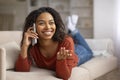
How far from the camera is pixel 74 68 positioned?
1.64 metres

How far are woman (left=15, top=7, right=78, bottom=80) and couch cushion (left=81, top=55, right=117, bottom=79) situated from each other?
376mm

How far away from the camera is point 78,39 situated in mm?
2184

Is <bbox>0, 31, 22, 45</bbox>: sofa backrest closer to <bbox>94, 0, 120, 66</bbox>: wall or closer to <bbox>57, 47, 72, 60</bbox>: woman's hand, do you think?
<bbox>57, 47, 72, 60</bbox>: woman's hand

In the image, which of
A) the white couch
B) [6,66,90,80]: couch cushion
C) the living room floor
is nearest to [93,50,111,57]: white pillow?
the white couch

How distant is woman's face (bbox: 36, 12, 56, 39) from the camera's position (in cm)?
144

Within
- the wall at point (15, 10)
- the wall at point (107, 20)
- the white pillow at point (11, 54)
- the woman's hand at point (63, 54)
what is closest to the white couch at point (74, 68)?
the white pillow at point (11, 54)

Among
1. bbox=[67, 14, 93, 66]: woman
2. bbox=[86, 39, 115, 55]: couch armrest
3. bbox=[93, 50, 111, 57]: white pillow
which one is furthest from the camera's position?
bbox=[86, 39, 115, 55]: couch armrest

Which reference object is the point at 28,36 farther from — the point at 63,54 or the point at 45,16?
the point at 63,54

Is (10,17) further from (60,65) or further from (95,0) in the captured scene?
(60,65)

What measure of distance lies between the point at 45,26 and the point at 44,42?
130mm

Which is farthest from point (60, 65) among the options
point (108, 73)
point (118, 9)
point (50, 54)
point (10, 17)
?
point (10, 17)

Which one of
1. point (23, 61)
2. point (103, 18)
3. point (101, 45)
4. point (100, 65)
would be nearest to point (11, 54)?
point (23, 61)

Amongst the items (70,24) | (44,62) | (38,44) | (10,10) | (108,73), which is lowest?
(108,73)

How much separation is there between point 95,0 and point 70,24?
1474mm
